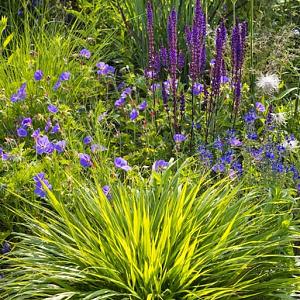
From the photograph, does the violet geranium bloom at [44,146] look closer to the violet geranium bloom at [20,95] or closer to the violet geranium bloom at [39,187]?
the violet geranium bloom at [39,187]

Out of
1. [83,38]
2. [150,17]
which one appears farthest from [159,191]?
[83,38]

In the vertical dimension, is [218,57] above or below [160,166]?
above

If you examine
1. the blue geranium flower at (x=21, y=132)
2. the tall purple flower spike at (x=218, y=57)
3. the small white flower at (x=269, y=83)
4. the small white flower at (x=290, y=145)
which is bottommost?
the small white flower at (x=290, y=145)

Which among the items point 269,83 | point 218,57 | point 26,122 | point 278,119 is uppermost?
point 218,57

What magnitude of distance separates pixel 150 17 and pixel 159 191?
105 cm

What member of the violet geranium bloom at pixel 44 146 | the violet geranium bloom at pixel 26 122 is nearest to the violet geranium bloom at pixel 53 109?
the violet geranium bloom at pixel 26 122

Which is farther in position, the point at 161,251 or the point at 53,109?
the point at 53,109

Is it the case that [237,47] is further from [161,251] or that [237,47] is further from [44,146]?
[161,251]

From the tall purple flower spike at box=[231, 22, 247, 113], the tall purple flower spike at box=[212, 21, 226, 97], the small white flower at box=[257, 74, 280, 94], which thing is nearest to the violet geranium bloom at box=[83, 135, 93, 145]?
the tall purple flower spike at box=[212, 21, 226, 97]

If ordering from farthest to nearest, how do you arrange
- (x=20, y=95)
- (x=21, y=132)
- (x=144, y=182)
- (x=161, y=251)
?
(x=20, y=95)
(x=21, y=132)
(x=144, y=182)
(x=161, y=251)

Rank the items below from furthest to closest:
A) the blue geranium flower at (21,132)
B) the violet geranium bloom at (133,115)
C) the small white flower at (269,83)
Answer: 1. the small white flower at (269,83)
2. the violet geranium bloom at (133,115)
3. the blue geranium flower at (21,132)

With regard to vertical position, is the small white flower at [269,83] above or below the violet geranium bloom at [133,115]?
below

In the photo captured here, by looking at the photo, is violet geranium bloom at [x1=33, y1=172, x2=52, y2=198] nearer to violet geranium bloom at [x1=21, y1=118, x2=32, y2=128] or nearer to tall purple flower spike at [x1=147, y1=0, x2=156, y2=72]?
violet geranium bloom at [x1=21, y1=118, x2=32, y2=128]

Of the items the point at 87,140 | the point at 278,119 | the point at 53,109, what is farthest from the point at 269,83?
the point at 53,109
